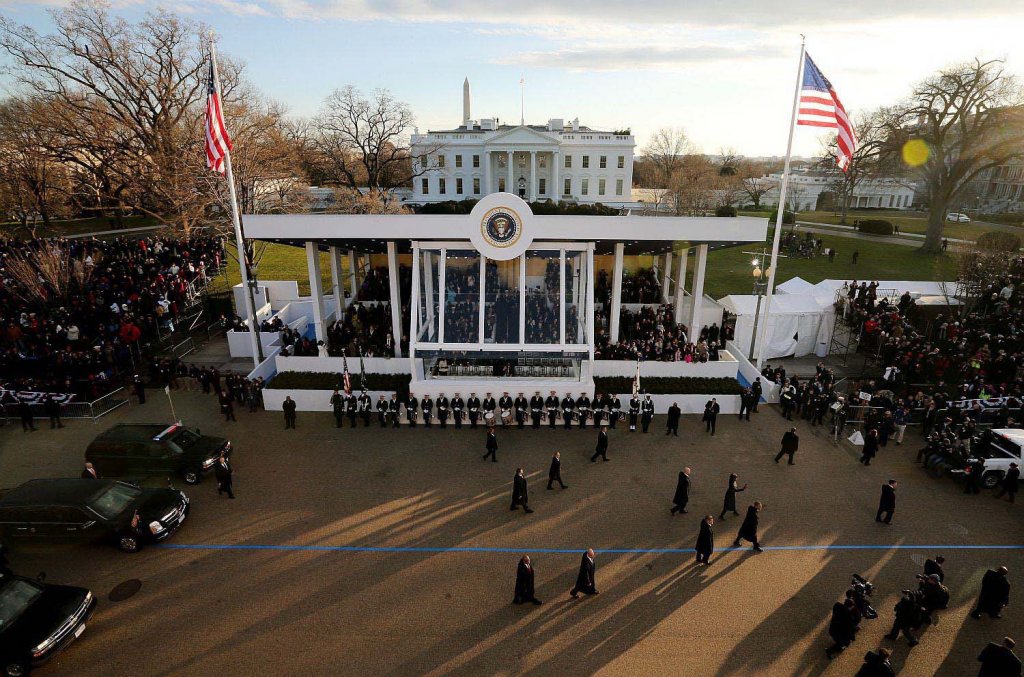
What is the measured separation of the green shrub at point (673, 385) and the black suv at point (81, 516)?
483 inches

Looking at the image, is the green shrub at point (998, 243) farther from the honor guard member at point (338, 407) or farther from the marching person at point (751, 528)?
the honor guard member at point (338, 407)

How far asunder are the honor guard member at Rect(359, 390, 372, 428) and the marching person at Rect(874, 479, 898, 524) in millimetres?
13499

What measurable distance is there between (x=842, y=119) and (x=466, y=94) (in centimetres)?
8952

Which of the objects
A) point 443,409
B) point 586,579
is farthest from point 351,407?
point 586,579

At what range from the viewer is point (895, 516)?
1162 centimetres

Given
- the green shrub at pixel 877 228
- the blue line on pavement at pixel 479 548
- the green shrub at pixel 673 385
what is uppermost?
the green shrub at pixel 877 228

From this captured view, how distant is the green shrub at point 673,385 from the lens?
1700cm

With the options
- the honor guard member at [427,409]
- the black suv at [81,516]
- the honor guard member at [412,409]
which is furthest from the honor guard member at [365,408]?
the black suv at [81,516]

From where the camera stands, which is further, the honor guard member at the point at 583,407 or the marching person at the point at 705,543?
the honor guard member at the point at 583,407

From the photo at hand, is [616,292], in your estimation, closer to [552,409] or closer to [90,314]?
[552,409]

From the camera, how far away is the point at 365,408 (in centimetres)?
1584

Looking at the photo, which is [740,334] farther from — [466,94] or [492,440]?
[466,94]

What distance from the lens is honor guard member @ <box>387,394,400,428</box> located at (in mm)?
15914

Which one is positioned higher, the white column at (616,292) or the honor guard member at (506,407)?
the white column at (616,292)
